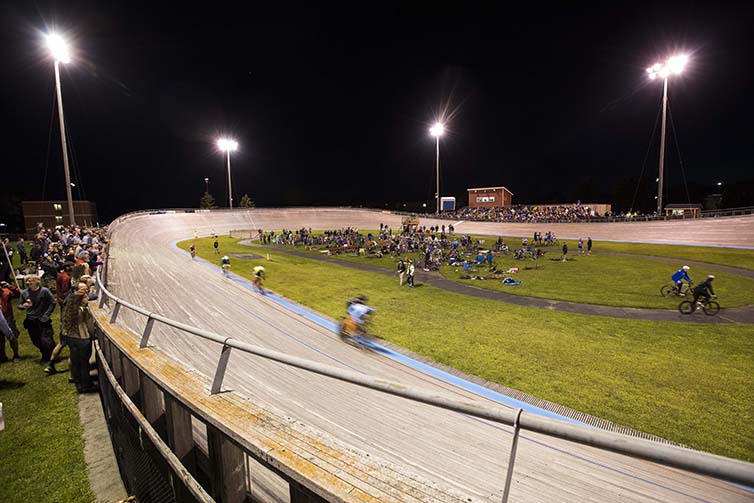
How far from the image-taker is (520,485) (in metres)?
4.90

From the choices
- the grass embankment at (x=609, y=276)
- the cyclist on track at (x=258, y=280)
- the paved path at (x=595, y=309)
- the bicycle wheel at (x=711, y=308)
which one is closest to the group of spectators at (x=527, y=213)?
the grass embankment at (x=609, y=276)

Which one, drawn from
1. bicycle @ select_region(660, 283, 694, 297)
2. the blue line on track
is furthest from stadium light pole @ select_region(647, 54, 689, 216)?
the blue line on track

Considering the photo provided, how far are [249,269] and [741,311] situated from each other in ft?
78.0

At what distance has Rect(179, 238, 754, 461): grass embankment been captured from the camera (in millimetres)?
6914

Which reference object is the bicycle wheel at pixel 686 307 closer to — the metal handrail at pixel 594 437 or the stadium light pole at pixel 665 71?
the metal handrail at pixel 594 437

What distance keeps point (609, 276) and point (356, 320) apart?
17.2 meters

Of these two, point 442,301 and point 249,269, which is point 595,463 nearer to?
point 442,301

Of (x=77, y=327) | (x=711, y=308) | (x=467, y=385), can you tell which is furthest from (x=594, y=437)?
(x=711, y=308)

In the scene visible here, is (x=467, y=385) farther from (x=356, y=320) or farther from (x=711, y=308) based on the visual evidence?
(x=711, y=308)

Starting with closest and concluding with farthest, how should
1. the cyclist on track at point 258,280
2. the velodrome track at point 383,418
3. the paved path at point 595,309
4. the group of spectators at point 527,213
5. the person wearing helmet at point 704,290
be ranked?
1. the velodrome track at point 383,418
2. the person wearing helmet at point 704,290
3. the paved path at point 595,309
4. the cyclist on track at point 258,280
5. the group of spectators at point 527,213

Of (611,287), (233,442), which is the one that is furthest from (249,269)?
(233,442)

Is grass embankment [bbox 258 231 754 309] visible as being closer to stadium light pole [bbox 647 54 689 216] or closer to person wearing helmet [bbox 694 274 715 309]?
person wearing helmet [bbox 694 274 715 309]

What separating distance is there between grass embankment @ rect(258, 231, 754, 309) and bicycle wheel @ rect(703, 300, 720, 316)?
117 centimetres

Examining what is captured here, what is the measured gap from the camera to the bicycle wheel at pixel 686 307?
43.9ft
